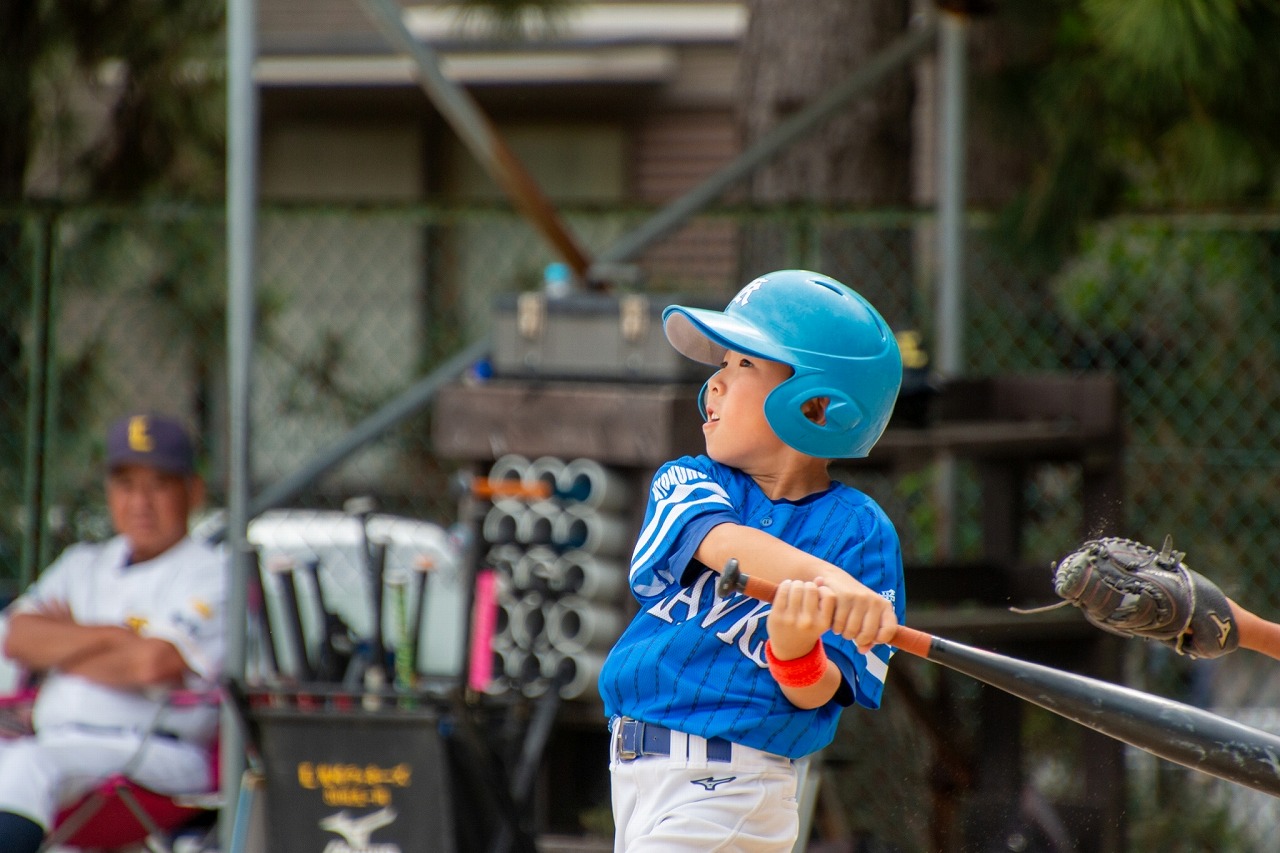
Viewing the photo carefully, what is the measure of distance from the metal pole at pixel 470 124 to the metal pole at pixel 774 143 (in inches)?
21.6

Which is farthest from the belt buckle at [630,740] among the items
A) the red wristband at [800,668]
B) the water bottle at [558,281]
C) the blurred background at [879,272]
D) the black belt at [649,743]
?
the water bottle at [558,281]

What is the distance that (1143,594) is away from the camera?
72.6 inches

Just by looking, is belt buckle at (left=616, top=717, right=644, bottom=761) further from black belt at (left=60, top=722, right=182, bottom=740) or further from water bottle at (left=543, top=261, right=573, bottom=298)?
black belt at (left=60, top=722, right=182, bottom=740)

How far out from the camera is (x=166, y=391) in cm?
573

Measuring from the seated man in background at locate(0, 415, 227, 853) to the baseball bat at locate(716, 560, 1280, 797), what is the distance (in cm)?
248

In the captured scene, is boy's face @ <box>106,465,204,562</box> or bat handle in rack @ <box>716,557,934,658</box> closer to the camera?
bat handle in rack @ <box>716,557,934,658</box>

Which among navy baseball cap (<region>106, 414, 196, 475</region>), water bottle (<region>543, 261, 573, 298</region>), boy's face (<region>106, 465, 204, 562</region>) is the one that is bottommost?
boy's face (<region>106, 465, 204, 562</region>)

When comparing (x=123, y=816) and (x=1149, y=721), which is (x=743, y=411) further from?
(x=123, y=816)

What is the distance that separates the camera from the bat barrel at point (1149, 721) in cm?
174

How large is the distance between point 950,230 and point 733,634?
9.28 ft

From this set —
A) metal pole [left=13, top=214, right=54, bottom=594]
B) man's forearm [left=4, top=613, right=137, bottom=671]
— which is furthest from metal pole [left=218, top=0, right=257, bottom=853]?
metal pole [left=13, top=214, right=54, bottom=594]

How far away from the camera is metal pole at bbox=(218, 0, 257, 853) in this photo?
3529 mm

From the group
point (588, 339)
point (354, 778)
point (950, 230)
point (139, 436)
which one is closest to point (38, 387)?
point (139, 436)

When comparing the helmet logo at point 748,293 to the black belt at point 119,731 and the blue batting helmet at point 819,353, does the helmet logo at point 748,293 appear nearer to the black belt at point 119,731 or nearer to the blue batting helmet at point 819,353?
the blue batting helmet at point 819,353
